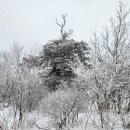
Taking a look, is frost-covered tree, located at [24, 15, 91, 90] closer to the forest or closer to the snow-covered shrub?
the forest

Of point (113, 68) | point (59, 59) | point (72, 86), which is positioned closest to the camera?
point (113, 68)

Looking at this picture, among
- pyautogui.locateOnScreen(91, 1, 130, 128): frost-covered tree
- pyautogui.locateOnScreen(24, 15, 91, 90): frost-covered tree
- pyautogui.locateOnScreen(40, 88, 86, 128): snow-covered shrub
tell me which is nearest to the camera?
pyautogui.locateOnScreen(91, 1, 130, 128): frost-covered tree

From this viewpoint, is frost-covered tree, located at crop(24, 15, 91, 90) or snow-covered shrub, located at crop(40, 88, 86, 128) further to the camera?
frost-covered tree, located at crop(24, 15, 91, 90)

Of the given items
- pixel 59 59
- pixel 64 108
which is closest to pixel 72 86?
pixel 64 108

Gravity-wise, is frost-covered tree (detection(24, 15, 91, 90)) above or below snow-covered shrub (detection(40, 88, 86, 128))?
above

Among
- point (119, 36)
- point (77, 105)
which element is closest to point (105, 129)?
point (77, 105)

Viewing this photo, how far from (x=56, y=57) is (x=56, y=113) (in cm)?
1199

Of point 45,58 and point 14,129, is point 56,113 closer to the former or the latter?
point 14,129

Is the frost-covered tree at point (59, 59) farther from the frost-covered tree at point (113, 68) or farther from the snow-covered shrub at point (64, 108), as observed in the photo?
the snow-covered shrub at point (64, 108)

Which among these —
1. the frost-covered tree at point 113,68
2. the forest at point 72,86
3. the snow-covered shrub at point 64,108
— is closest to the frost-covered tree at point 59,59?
the forest at point 72,86

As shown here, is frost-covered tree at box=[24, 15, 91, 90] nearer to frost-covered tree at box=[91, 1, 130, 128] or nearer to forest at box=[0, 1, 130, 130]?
forest at box=[0, 1, 130, 130]

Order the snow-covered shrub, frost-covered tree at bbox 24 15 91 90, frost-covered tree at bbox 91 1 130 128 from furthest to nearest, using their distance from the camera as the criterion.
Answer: frost-covered tree at bbox 24 15 91 90
the snow-covered shrub
frost-covered tree at bbox 91 1 130 128

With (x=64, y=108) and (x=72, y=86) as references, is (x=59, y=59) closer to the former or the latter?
(x=72, y=86)

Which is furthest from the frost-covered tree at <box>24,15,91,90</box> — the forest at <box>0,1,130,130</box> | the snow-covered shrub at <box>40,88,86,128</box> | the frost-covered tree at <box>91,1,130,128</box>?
the snow-covered shrub at <box>40,88,86,128</box>
